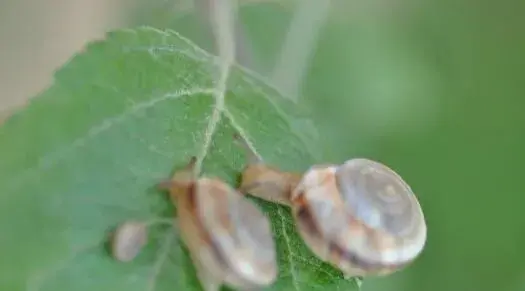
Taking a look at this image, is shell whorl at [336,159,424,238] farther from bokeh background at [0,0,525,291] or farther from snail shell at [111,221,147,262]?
bokeh background at [0,0,525,291]

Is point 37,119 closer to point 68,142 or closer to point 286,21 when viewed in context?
point 68,142

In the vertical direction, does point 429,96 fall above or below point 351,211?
above

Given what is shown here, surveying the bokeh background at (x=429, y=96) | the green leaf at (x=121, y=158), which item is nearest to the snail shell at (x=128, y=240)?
the green leaf at (x=121, y=158)

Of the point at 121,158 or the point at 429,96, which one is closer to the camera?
the point at 121,158

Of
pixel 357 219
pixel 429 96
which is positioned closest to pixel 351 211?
pixel 357 219

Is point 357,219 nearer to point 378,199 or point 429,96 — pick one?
point 378,199
